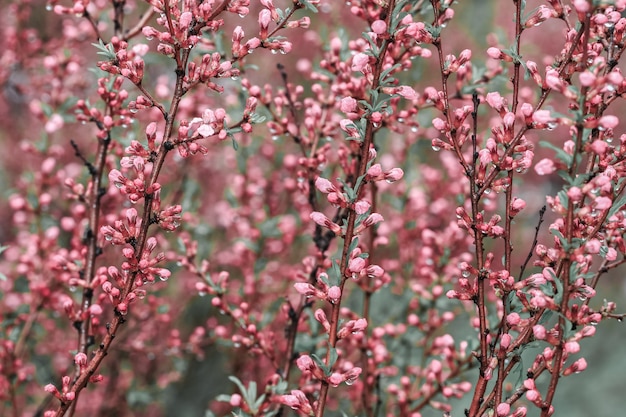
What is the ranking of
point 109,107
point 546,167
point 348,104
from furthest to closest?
point 109,107 → point 348,104 → point 546,167

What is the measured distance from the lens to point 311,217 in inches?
34.0

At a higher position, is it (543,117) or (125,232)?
(543,117)

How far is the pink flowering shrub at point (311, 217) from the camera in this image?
83 cm

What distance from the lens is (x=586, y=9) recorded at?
706 mm

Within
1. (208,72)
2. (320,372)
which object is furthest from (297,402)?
(208,72)

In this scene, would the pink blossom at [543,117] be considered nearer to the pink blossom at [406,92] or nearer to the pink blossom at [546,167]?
the pink blossom at [546,167]

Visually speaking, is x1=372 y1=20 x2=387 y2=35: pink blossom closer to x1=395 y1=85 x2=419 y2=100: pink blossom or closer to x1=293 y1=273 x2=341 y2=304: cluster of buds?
x1=395 y1=85 x2=419 y2=100: pink blossom

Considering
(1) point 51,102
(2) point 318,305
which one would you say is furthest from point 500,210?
(1) point 51,102

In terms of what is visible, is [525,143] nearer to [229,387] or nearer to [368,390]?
[368,390]

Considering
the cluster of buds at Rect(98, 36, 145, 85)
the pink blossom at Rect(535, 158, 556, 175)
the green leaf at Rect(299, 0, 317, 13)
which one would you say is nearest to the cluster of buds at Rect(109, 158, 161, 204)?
the cluster of buds at Rect(98, 36, 145, 85)

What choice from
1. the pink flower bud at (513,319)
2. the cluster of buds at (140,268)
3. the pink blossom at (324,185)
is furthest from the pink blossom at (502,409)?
the cluster of buds at (140,268)

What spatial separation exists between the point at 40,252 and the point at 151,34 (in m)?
0.90

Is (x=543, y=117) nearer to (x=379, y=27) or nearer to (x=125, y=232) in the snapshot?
(x=379, y=27)

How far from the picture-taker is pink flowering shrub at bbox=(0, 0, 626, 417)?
828 mm
